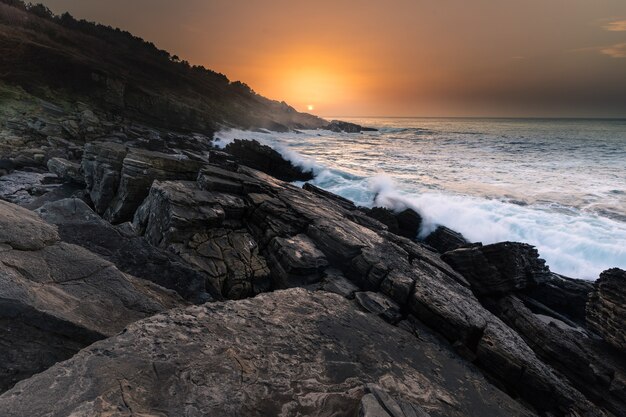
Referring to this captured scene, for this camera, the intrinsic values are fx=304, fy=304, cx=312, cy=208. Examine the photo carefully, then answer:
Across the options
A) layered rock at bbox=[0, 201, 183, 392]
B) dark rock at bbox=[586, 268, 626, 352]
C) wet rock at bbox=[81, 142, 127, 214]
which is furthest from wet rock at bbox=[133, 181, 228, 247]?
dark rock at bbox=[586, 268, 626, 352]

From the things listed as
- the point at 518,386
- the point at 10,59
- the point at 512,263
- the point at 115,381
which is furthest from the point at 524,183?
the point at 10,59

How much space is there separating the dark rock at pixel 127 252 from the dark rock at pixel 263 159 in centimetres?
2146

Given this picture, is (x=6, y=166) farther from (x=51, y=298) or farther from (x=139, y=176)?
(x=51, y=298)

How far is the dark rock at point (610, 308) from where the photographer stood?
9.87 metres

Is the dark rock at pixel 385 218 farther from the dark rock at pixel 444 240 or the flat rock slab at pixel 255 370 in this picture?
the flat rock slab at pixel 255 370

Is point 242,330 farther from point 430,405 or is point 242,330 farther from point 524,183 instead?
point 524,183

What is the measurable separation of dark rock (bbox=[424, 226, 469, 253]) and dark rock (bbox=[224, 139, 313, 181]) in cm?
1642

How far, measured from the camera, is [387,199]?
80.6ft

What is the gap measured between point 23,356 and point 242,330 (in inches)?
113

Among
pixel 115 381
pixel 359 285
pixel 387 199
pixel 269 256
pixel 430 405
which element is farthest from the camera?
pixel 387 199

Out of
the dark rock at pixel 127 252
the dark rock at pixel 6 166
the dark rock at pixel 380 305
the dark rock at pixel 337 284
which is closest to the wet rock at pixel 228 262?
the dark rock at pixel 127 252

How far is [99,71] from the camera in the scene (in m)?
44.7

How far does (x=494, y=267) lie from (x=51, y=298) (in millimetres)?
13181

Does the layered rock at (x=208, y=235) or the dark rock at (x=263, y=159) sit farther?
the dark rock at (x=263, y=159)
